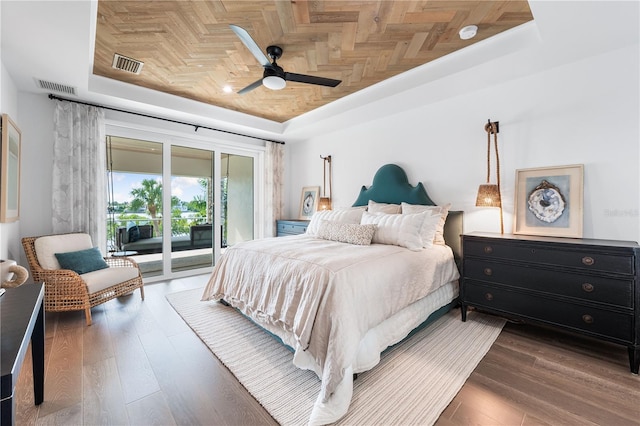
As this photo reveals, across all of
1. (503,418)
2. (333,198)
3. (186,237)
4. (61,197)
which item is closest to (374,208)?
(333,198)

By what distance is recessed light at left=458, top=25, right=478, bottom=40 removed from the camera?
225cm

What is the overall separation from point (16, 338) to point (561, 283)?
3.32m

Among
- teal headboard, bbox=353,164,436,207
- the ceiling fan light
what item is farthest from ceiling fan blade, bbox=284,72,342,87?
teal headboard, bbox=353,164,436,207

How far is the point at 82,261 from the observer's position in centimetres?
297

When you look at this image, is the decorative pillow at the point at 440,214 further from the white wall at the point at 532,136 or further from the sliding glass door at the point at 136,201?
the sliding glass door at the point at 136,201

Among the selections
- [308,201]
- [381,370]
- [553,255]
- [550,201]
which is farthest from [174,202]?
[550,201]

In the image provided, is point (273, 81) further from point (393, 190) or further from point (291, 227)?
point (291, 227)

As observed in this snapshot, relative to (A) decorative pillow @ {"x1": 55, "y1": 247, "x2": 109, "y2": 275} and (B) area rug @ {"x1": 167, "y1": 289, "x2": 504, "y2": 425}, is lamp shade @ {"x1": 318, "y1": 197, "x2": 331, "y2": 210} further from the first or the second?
(A) decorative pillow @ {"x1": 55, "y1": 247, "x2": 109, "y2": 275}

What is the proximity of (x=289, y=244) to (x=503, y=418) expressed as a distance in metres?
2.03

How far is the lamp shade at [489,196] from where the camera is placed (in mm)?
2787

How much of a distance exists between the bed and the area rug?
123 mm

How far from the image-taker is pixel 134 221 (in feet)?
13.3

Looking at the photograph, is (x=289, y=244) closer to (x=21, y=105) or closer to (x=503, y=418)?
(x=503, y=418)

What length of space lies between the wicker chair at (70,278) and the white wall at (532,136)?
359 centimetres
